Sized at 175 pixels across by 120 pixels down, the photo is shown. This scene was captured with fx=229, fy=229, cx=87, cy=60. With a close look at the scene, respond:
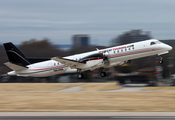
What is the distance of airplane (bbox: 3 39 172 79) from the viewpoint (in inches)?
979

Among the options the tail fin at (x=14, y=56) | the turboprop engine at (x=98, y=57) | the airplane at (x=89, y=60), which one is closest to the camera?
the airplane at (x=89, y=60)

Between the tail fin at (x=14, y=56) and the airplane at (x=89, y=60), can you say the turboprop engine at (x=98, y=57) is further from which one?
the tail fin at (x=14, y=56)

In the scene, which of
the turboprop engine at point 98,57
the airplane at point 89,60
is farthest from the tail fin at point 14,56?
the turboprop engine at point 98,57

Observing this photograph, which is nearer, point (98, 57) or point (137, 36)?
point (98, 57)

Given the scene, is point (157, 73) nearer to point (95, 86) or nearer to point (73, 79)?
point (95, 86)

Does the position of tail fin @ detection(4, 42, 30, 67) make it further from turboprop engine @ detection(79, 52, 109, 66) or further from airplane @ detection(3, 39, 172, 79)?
turboprop engine @ detection(79, 52, 109, 66)

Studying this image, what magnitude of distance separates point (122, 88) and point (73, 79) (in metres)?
11.5

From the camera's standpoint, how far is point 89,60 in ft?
90.0

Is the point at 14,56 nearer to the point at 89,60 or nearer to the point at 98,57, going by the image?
the point at 89,60

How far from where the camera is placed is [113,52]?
86.3ft

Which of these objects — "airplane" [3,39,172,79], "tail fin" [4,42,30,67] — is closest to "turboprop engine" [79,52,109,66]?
"airplane" [3,39,172,79]

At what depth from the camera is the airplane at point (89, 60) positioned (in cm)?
2488

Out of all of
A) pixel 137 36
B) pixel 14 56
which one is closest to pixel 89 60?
pixel 14 56
